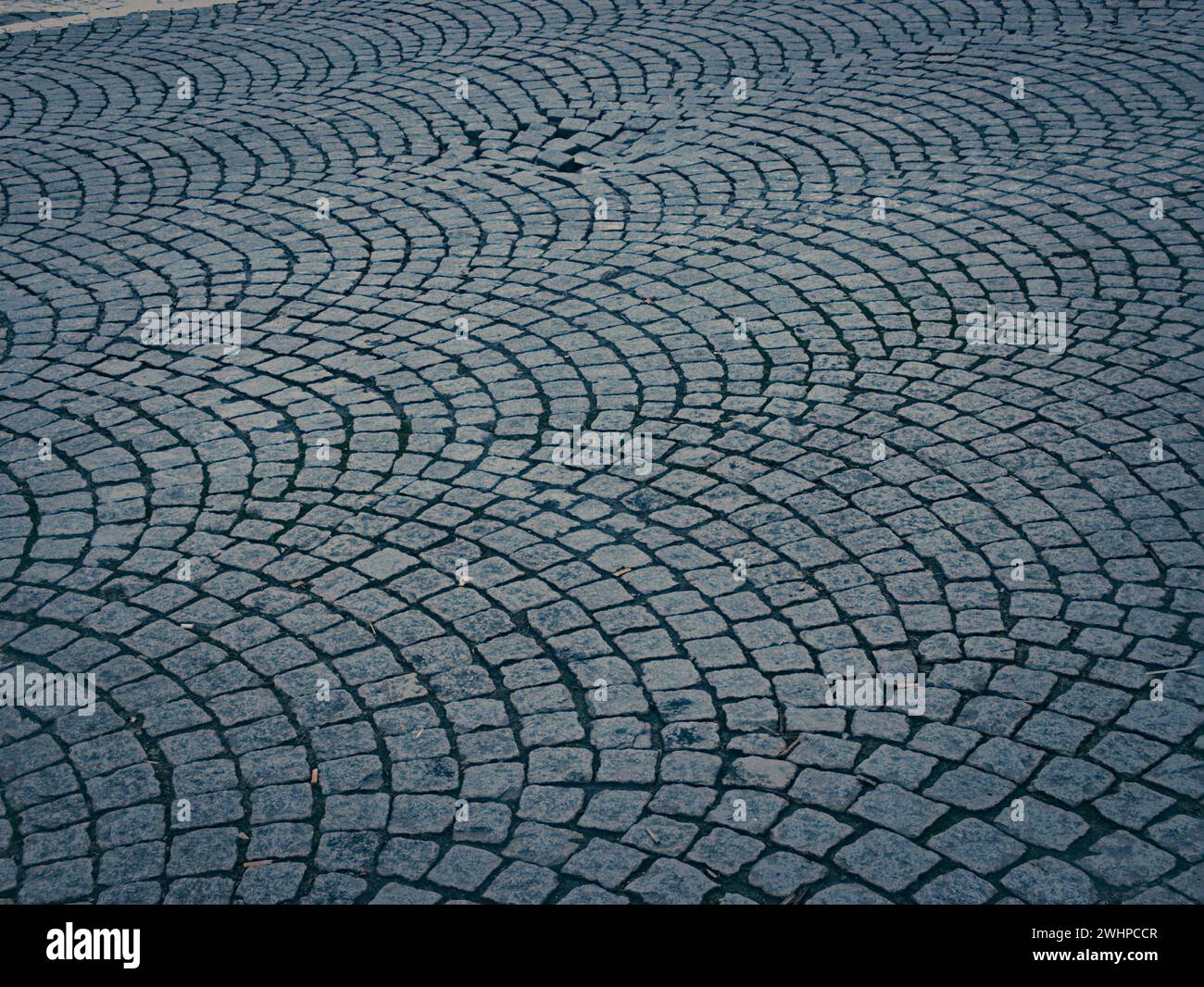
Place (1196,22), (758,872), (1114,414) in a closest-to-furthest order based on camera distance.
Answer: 1. (758,872)
2. (1114,414)
3. (1196,22)

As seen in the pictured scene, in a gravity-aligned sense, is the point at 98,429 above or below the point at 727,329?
below

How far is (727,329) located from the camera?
7004 millimetres

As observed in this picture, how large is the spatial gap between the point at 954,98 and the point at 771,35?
2331 millimetres

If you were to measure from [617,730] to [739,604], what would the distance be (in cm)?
87

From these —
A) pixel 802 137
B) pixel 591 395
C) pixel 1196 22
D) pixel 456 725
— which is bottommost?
pixel 456 725

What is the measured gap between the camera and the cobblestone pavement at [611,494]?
415 centimetres

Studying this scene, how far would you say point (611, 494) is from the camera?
227 inches

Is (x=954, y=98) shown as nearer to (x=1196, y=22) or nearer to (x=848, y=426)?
(x=1196, y=22)

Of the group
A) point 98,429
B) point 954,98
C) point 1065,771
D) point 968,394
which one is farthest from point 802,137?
point 1065,771

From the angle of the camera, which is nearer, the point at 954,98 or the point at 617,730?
the point at 617,730

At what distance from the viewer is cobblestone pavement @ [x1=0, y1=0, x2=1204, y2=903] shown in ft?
13.6

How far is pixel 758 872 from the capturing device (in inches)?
156

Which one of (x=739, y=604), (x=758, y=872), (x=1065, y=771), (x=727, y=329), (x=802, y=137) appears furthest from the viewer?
(x=802, y=137)

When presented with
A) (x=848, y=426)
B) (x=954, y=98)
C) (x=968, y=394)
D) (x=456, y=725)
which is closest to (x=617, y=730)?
(x=456, y=725)
